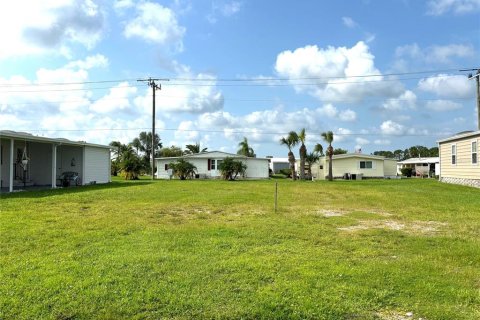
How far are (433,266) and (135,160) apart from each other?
99.6ft

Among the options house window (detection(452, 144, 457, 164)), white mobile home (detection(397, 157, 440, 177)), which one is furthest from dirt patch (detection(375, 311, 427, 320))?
white mobile home (detection(397, 157, 440, 177))

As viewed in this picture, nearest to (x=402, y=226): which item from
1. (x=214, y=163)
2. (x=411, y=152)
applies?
(x=214, y=163)

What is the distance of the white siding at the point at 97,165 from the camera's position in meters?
23.8

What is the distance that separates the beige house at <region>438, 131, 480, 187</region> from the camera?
20.9 meters

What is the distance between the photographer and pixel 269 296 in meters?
4.02

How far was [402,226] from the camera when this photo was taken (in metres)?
8.66

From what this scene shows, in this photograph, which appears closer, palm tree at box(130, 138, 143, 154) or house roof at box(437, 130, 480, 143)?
house roof at box(437, 130, 480, 143)

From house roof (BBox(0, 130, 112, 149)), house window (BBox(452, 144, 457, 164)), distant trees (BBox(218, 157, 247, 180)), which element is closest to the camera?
house roof (BBox(0, 130, 112, 149))

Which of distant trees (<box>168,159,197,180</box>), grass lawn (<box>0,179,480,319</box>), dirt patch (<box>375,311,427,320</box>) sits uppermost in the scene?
distant trees (<box>168,159,197,180</box>)

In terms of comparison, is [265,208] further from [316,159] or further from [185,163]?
[316,159]

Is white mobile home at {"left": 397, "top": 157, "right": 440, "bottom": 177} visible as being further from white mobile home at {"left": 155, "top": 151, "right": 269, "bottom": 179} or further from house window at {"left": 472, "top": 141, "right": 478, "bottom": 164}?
house window at {"left": 472, "top": 141, "right": 478, "bottom": 164}

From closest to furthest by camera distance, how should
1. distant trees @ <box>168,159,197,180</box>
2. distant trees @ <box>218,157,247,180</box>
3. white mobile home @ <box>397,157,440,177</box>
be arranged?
distant trees @ <box>218,157,247,180</box>
distant trees @ <box>168,159,197,180</box>
white mobile home @ <box>397,157,440,177</box>

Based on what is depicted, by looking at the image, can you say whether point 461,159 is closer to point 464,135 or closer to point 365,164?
point 464,135

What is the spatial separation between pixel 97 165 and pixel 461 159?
22411 millimetres
